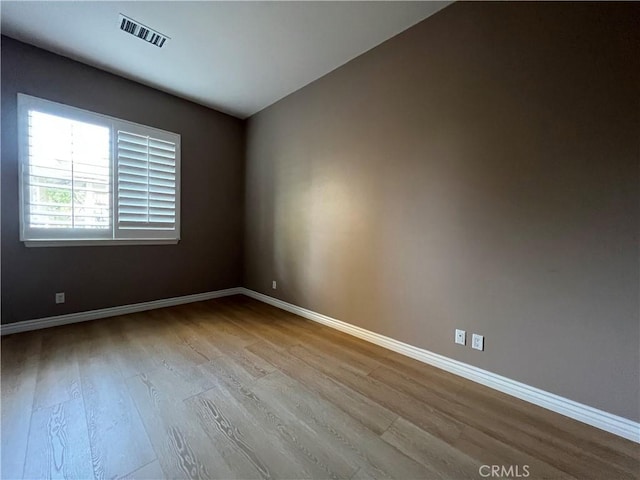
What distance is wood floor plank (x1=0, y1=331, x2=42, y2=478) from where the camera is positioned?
1.14 meters

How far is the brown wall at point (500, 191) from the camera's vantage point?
4.61 ft

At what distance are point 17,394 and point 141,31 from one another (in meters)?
2.91

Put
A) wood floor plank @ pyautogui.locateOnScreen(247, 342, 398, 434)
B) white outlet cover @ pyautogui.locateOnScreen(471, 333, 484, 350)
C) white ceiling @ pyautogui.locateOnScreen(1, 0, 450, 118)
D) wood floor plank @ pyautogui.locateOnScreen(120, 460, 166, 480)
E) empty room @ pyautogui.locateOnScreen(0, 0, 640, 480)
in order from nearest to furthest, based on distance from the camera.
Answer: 1. wood floor plank @ pyautogui.locateOnScreen(120, 460, 166, 480)
2. empty room @ pyautogui.locateOnScreen(0, 0, 640, 480)
3. wood floor plank @ pyautogui.locateOnScreen(247, 342, 398, 434)
4. white outlet cover @ pyautogui.locateOnScreen(471, 333, 484, 350)
5. white ceiling @ pyautogui.locateOnScreen(1, 0, 450, 118)

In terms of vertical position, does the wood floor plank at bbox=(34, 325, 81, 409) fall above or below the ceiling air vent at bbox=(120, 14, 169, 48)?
below

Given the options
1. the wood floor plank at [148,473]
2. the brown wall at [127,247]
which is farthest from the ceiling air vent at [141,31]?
the wood floor plank at [148,473]

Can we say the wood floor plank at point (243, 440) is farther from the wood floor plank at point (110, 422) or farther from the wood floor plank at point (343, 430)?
the wood floor plank at point (110, 422)

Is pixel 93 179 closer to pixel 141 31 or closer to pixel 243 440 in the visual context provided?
pixel 141 31

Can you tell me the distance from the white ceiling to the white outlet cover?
8.34ft

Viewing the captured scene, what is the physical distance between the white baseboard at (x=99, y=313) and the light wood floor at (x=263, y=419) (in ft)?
0.50

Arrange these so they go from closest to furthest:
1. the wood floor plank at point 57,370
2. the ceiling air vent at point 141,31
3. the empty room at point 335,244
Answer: the empty room at point 335,244 → the wood floor plank at point 57,370 → the ceiling air vent at point 141,31

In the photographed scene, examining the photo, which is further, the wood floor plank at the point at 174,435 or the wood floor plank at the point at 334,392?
the wood floor plank at the point at 334,392

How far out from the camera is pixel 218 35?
2270mm

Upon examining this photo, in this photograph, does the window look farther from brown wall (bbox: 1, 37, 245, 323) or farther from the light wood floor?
the light wood floor

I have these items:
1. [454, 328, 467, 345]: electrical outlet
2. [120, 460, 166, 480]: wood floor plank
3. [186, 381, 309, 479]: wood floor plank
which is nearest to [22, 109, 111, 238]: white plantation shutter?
[186, 381, 309, 479]: wood floor plank
